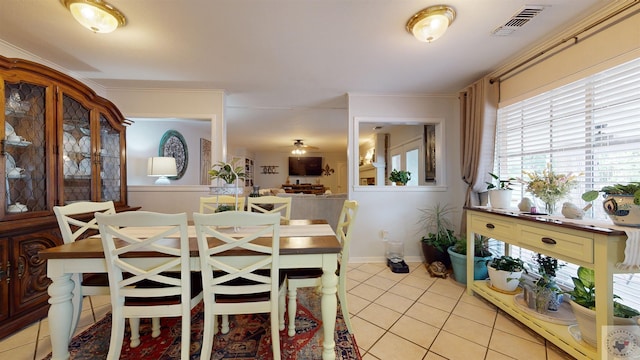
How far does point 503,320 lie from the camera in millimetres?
1845

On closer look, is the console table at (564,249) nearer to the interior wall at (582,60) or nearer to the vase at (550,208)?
the vase at (550,208)

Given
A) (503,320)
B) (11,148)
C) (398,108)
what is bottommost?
(503,320)

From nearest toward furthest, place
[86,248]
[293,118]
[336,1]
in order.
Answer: [86,248]
[336,1]
[293,118]

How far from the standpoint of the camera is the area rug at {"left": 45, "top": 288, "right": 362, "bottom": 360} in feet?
4.88

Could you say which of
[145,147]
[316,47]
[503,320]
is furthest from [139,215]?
[145,147]

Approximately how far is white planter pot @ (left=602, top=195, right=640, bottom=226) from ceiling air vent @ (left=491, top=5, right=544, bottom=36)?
4.36ft

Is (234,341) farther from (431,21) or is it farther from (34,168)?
(431,21)

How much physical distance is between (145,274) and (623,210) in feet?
8.77

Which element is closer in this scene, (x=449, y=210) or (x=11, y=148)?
(x=11, y=148)

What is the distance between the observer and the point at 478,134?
2.64 metres

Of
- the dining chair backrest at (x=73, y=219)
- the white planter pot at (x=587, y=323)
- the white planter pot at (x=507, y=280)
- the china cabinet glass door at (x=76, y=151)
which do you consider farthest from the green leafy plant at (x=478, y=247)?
the china cabinet glass door at (x=76, y=151)

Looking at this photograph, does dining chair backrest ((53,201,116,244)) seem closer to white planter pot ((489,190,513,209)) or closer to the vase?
white planter pot ((489,190,513,209))

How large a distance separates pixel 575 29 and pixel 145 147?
17.1 feet

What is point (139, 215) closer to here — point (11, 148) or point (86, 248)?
point (86, 248)
